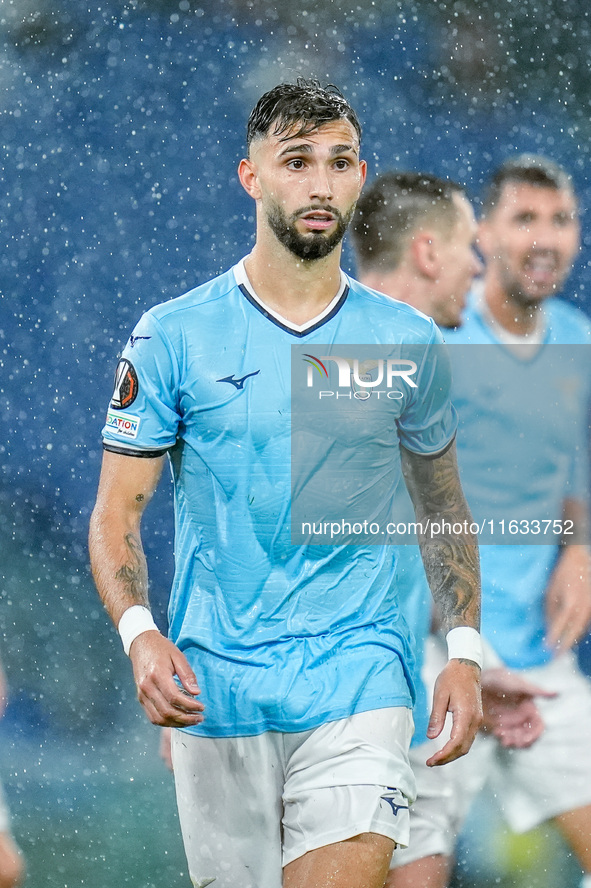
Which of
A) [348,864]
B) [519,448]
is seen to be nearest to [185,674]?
[348,864]

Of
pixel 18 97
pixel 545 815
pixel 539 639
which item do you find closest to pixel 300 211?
pixel 18 97

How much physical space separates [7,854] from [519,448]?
6.52 feet

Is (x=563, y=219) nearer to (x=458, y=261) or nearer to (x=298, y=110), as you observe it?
(x=458, y=261)

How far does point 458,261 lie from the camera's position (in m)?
3.90

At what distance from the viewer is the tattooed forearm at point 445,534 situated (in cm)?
296

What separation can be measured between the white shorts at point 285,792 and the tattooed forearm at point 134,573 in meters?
0.35

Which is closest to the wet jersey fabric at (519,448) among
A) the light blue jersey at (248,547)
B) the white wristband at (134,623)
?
the light blue jersey at (248,547)

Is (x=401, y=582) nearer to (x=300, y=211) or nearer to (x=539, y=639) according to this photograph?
(x=539, y=639)

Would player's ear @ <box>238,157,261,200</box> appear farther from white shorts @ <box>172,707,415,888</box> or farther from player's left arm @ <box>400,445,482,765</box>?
white shorts @ <box>172,707,415,888</box>

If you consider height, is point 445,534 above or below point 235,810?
above

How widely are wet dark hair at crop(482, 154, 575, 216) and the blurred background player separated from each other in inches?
81.8

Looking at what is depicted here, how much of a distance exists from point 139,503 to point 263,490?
11.0 inches

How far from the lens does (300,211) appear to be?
2.93 m

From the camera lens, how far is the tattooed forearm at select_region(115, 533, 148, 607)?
274 centimetres
